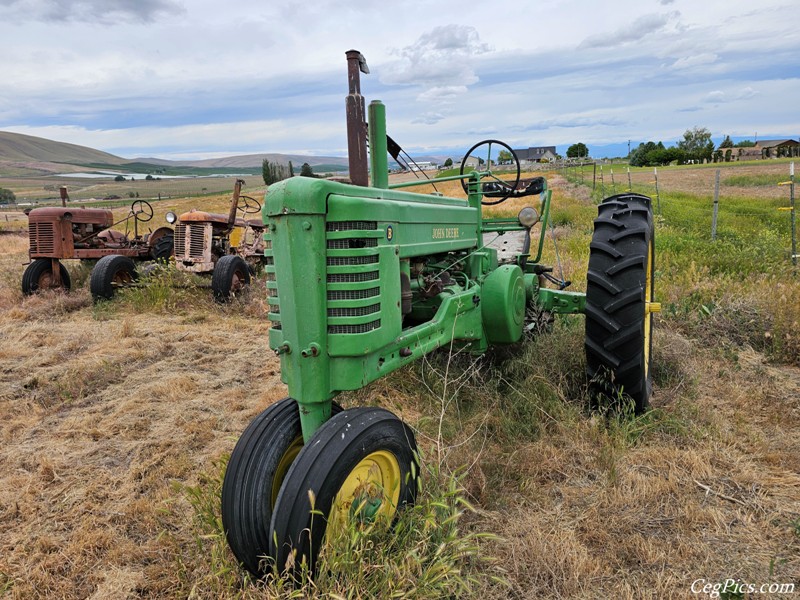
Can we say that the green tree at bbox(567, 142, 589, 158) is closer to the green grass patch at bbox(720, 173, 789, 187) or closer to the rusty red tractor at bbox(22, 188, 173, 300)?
the green grass patch at bbox(720, 173, 789, 187)

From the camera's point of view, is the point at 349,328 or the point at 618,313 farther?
the point at 618,313

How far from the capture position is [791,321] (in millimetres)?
4629

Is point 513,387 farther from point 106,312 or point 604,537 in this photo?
point 106,312

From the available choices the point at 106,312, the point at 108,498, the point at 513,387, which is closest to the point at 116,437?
the point at 108,498

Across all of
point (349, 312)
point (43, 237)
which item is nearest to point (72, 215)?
point (43, 237)

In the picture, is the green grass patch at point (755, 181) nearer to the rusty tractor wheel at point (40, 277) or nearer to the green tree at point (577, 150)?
the rusty tractor wheel at point (40, 277)

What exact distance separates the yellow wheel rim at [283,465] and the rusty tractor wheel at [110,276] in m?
6.82

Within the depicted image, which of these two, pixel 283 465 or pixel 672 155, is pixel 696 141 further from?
pixel 283 465

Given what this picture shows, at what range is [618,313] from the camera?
3.35 m

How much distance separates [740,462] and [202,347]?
5.00 meters

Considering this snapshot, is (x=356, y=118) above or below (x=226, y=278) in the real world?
above

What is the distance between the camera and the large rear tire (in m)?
3.33

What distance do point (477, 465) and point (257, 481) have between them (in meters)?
1.27

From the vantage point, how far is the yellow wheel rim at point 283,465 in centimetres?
224
